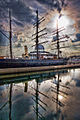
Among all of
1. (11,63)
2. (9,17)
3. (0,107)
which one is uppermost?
(9,17)

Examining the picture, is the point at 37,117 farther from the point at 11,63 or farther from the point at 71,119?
the point at 11,63

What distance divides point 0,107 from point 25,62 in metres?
18.5

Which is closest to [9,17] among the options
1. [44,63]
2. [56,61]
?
[44,63]

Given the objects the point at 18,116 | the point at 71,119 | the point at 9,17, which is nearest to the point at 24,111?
the point at 18,116

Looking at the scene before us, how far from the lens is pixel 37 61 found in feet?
80.0

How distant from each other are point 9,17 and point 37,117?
96.0ft

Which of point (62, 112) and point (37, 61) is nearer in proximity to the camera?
point (62, 112)

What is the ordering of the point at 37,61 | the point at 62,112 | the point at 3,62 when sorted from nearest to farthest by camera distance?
the point at 62,112, the point at 3,62, the point at 37,61

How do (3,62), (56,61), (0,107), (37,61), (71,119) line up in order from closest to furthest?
1. (71,119)
2. (0,107)
3. (3,62)
4. (37,61)
5. (56,61)

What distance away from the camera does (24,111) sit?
3.99 metres

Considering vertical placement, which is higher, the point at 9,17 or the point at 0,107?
the point at 9,17

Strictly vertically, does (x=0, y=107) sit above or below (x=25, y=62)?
below

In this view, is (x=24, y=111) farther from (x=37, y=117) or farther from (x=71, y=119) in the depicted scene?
(x=71, y=119)

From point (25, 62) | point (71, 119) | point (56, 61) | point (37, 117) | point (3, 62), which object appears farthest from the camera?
point (56, 61)
